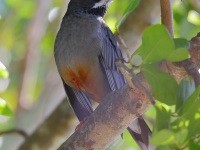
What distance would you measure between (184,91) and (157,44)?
212 millimetres

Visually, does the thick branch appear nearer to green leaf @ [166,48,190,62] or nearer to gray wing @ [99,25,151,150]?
green leaf @ [166,48,190,62]

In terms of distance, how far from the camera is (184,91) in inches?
79.1

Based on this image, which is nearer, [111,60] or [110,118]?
[110,118]

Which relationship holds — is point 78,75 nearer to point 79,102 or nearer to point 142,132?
point 79,102

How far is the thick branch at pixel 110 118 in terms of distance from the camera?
96.3 inches

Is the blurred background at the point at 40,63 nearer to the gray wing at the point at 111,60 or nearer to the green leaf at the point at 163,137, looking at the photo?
the gray wing at the point at 111,60

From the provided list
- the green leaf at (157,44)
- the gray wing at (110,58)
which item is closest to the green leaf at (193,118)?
the green leaf at (157,44)

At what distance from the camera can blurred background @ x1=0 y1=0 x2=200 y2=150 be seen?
4.25 metres

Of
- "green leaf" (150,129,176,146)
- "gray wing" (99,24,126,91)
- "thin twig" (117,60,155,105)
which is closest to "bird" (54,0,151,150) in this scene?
"gray wing" (99,24,126,91)

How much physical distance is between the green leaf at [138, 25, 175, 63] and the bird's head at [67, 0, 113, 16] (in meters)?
2.31

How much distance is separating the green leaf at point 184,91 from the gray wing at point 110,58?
1.62m

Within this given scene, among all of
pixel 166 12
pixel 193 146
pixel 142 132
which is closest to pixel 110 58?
pixel 142 132

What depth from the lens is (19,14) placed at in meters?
6.13

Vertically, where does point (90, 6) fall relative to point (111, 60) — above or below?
above
